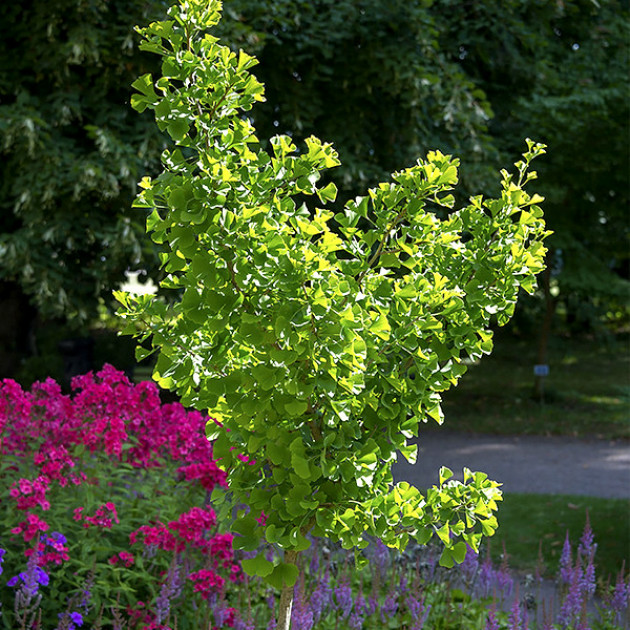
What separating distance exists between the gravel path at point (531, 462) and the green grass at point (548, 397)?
2.28ft

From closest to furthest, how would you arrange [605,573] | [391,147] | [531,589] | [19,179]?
[531,589]
[605,573]
[19,179]
[391,147]

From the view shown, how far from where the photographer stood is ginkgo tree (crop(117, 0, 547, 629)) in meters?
2.36

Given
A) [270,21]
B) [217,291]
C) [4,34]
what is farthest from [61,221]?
[217,291]

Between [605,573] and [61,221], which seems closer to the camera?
[605,573]

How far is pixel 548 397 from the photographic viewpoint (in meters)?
14.9

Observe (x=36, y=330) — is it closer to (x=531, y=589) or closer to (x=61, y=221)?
(x=61, y=221)

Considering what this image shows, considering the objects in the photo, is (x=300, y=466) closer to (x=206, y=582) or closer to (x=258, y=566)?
(x=258, y=566)

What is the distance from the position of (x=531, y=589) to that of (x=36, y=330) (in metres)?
13.1

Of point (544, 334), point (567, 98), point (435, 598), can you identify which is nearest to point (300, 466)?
point (435, 598)

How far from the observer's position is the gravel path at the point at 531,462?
360 inches

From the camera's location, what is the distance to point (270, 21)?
31.5 ft

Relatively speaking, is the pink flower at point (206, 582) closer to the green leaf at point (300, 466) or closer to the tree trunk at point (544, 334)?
the green leaf at point (300, 466)

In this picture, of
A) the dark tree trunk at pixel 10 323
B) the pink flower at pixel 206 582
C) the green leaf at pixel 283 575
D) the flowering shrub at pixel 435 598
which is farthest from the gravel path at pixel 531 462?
the green leaf at pixel 283 575

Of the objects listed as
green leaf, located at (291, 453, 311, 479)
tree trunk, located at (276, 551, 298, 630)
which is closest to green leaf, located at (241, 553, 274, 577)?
tree trunk, located at (276, 551, 298, 630)
